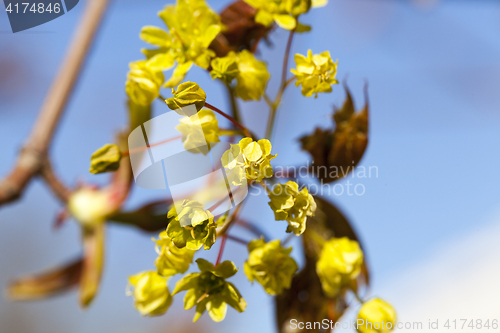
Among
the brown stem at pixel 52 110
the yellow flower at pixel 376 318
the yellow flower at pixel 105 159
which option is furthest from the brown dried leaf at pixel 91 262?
the yellow flower at pixel 376 318

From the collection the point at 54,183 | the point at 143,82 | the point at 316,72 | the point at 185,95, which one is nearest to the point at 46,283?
the point at 54,183

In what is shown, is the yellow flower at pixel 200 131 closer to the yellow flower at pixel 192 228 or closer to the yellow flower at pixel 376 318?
the yellow flower at pixel 192 228

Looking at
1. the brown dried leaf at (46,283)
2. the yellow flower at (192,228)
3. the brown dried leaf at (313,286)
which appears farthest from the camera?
the brown dried leaf at (46,283)

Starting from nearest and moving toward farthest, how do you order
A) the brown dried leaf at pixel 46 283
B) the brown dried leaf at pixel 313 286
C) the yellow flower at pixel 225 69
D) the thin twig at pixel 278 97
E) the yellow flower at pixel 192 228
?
the yellow flower at pixel 192 228
the yellow flower at pixel 225 69
the thin twig at pixel 278 97
the brown dried leaf at pixel 313 286
the brown dried leaf at pixel 46 283

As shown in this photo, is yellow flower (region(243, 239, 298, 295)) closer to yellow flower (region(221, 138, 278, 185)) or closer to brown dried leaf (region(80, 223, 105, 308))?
yellow flower (region(221, 138, 278, 185))

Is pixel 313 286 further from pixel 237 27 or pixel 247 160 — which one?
pixel 237 27

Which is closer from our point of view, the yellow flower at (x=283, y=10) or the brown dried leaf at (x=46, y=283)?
the yellow flower at (x=283, y=10)
